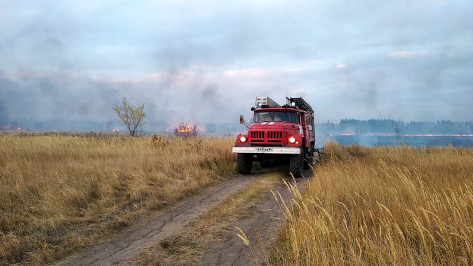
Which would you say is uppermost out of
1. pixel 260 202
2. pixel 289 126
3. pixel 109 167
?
pixel 289 126

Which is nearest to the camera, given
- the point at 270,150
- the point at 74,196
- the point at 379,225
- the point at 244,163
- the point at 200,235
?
the point at 379,225

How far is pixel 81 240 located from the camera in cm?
473

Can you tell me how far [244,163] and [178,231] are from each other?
651 cm

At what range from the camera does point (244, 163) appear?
11.4 metres

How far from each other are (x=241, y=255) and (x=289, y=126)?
7773mm

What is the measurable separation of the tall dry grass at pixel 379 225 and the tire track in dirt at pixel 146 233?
2.03 meters

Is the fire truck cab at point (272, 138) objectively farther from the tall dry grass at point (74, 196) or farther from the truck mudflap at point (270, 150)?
the tall dry grass at point (74, 196)

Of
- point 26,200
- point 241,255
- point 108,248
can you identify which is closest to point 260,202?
point 241,255

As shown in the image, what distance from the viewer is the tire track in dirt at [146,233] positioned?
4105 millimetres

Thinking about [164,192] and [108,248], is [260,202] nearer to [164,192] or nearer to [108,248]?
[164,192]

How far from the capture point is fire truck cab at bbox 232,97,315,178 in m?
10.7

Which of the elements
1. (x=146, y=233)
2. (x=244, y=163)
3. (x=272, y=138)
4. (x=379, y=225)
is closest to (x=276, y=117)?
(x=272, y=138)

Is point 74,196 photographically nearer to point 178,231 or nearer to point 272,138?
point 178,231

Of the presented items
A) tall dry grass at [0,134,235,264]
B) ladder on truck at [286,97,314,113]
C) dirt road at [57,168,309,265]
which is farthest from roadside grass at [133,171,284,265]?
ladder on truck at [286,97,314,113]
